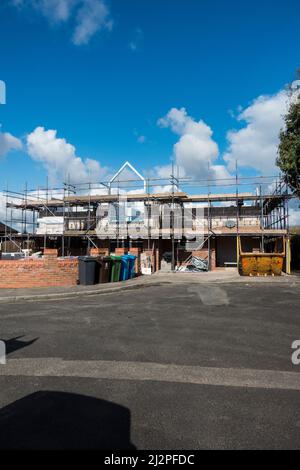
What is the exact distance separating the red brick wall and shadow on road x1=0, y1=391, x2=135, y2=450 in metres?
10.8

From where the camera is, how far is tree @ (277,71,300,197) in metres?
18.8

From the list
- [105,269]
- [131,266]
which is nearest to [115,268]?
[105,269]

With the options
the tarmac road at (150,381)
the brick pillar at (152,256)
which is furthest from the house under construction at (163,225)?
the tarmac road at (150,381)

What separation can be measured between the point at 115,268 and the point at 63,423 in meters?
13.8

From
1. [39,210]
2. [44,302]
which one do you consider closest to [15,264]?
[44,302]

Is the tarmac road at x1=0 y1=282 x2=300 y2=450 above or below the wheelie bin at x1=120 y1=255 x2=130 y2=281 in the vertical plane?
below

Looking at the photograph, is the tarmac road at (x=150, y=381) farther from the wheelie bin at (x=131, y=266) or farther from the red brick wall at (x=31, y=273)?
the wheelie bin at (x=131, y=266)

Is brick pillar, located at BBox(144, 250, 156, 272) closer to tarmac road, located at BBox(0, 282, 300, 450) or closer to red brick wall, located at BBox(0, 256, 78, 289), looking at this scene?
red brick wall, located at BBox(0, 256, 78, 289)

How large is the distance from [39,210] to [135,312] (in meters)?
23.7

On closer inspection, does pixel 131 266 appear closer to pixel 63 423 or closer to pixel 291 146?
pixel 291 146

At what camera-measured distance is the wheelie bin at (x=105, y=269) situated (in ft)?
53.1

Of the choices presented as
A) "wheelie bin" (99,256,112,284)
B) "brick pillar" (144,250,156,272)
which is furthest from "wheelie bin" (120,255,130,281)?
"brick pillar" (144,250,156,272)

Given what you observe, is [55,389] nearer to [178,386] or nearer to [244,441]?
[178,386]

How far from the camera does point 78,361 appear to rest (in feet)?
18.2
